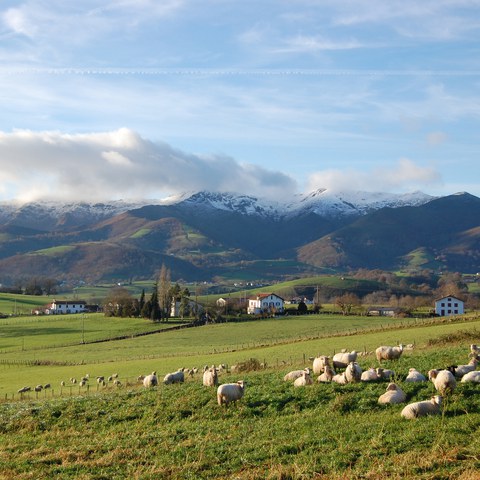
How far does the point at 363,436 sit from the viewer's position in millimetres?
18141

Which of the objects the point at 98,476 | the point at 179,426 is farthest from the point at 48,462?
the point at 179,426

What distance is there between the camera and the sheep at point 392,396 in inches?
847

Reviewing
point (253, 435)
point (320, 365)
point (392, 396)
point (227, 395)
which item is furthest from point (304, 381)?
point (253, 435)

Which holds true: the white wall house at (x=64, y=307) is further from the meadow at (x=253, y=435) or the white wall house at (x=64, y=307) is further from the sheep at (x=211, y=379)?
the sheep at (x=211, y=379)

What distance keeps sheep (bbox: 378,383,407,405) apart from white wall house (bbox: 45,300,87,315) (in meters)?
151

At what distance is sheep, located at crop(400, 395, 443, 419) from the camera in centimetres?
1952

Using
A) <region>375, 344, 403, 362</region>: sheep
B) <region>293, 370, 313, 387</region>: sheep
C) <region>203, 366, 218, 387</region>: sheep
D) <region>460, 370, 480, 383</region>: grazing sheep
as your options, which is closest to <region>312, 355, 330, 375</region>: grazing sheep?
<region>293, 370, 313, 387</region>: sheep

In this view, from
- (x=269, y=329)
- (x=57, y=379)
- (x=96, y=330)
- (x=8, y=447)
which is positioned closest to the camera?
(x=8, y=447)

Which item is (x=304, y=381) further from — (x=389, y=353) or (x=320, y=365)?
(x=389, y=353)

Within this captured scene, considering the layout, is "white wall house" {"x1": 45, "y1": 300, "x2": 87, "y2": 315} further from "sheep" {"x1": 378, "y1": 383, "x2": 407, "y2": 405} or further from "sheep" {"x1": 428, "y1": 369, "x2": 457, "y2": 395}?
"sheep" {"x1": 428, "y1": 369, "x2": 457, "y2": 395}

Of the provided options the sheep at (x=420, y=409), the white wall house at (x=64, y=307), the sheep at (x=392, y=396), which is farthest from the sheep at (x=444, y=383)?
the white wall house at (x=64, y=307)

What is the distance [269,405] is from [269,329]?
266 ft

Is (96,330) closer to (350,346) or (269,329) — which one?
(269,329)

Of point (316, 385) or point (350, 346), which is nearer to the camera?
point (316, 385)
